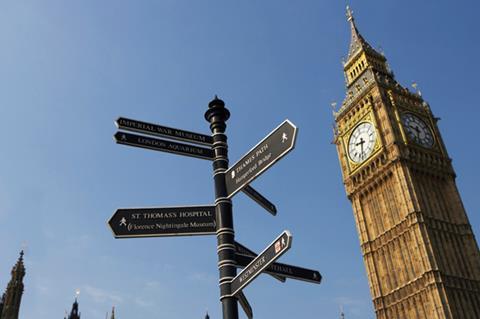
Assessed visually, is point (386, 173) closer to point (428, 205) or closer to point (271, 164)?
point (428, 205)

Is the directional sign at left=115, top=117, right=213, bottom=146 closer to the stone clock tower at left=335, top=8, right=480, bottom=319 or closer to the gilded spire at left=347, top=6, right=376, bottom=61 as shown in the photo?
the stone clock tower at left=335, top=8, right=480, bottom=319

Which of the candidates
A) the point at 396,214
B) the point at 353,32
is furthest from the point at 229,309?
the point at 353,32

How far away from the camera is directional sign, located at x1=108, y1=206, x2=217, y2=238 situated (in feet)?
22.6

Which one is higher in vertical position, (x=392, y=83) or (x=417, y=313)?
(x=392, y=83)

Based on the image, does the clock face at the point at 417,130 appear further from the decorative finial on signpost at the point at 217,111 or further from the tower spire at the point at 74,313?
the decorative finial on signpost at the point at 217,111

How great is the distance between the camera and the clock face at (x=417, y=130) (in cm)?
5303

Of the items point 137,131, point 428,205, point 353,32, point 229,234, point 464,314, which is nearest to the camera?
point 229,234

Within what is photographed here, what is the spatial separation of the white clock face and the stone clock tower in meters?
0.11

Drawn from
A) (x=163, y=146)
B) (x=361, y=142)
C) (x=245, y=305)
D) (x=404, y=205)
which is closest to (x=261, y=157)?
(x=163, y=146)

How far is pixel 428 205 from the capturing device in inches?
1902

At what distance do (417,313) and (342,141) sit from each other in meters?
21.3

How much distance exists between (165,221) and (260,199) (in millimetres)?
1611

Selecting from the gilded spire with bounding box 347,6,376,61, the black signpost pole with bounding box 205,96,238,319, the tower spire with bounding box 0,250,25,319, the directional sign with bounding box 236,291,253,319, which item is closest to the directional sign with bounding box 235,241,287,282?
the black signpost pole with bounding box 205,96,238,319

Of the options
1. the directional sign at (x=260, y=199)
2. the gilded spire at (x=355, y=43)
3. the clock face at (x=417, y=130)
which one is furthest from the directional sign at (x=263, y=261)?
the gilded spire at (x=355, y=43)
